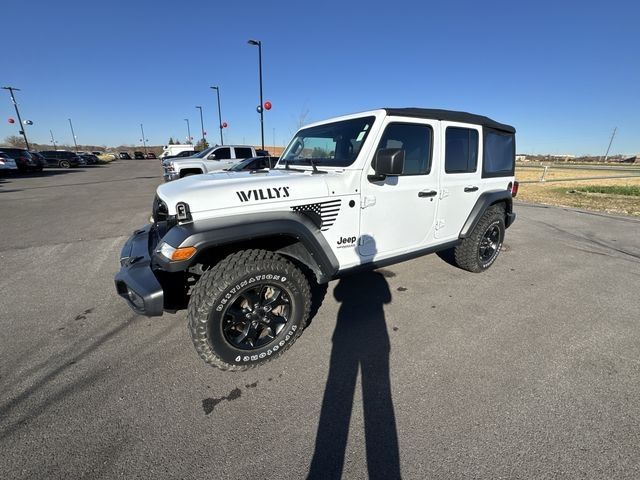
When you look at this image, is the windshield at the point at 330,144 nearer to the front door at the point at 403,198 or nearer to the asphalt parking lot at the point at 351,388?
the front door at the point at 403,198

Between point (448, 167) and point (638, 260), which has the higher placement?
point (448, 167)

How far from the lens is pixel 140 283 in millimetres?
2127

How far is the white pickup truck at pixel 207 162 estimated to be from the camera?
11.7m

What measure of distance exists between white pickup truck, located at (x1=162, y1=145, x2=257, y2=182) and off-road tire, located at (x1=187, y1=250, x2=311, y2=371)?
35.3ft

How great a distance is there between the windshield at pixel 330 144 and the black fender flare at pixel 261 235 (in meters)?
0.79

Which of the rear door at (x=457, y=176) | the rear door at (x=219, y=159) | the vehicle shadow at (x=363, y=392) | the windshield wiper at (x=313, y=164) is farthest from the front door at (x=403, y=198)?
the rear door at (x=219, y=159)

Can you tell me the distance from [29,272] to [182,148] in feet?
95.8

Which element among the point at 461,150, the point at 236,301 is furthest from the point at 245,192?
the point at 461,150

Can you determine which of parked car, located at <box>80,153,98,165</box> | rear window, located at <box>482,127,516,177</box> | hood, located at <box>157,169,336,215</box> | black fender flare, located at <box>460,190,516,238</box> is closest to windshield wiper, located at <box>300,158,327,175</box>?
hood, located at <box>157,169,336,215</box>

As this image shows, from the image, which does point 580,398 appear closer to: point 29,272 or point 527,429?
point 527,429

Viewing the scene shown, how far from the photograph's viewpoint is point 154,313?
2053 millimetres

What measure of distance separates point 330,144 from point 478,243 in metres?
2.43

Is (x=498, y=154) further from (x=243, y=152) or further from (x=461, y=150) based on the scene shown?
(x=243, y=152)

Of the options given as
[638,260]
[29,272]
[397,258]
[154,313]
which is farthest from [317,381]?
[638,260]
